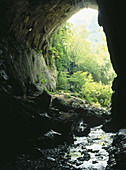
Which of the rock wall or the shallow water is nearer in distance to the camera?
the shallow water

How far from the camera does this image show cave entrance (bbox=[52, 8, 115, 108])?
2136 cm

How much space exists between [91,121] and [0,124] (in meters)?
8.44

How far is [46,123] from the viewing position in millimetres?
6758

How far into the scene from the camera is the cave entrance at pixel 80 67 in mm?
21359

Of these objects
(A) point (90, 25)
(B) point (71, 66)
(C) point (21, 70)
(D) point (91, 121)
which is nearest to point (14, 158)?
(C) point (21, 70)

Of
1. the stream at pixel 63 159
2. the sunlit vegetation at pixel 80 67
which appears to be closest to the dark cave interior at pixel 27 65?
the stream at pixel 63 159

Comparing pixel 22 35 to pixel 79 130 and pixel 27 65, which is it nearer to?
pixel 27 65

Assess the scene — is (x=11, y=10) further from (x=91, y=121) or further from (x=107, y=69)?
(x=107, y=69)

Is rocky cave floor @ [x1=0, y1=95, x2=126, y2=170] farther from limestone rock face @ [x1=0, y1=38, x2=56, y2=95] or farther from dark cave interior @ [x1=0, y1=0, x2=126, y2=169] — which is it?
limestone rock face @ [x1=0, y1=38, x2=56, y2=95]

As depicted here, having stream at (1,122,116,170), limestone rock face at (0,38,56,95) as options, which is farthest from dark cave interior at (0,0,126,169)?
stream at (1,122,116,170)

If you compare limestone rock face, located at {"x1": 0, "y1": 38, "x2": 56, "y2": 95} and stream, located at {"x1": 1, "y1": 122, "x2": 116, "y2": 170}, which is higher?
limestone rock face, located at {"x1": 0, "y1": 38, "x2": 56, "y2": 95}

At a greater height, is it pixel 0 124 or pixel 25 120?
pixel 25 120

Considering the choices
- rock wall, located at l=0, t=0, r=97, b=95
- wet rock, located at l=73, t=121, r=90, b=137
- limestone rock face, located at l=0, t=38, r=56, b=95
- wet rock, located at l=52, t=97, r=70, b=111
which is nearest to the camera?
limestone rock face, located at l=0, t=38, r=56, b=95

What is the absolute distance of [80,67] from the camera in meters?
28.9
